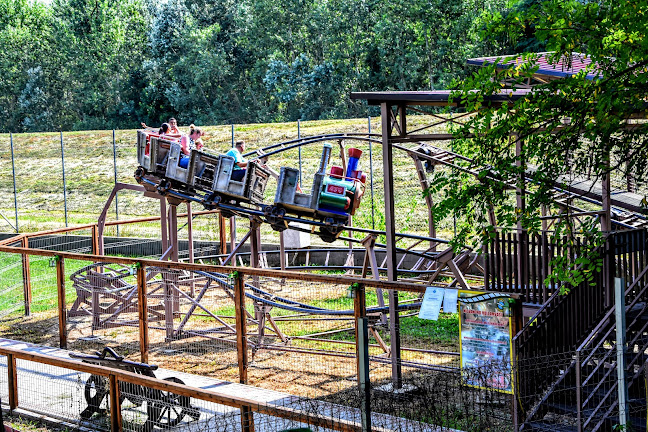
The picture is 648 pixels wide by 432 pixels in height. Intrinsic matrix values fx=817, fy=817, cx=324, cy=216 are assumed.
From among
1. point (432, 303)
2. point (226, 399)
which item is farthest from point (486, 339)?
point (226, 399)

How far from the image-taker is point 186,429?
8500 millimetres

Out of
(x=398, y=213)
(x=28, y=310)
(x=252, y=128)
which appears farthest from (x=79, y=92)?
(x=28, y=310)

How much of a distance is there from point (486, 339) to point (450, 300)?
521mm

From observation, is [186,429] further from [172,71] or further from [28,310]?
[172,71]

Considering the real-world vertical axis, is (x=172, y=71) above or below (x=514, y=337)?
above

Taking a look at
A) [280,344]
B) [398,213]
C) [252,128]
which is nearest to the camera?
[280,344]

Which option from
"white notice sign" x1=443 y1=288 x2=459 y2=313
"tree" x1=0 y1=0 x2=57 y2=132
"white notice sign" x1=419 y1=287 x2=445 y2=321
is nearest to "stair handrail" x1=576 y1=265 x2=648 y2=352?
"white notice sign" x1=443 y1=288 x2=459 y2=313

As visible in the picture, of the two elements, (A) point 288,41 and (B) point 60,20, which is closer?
(A) point 288,41

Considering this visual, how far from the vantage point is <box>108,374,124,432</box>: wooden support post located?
8.45 metres

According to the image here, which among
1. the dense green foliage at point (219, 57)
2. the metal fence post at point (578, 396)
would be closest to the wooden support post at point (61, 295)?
the metal fence post at point (578, 396)

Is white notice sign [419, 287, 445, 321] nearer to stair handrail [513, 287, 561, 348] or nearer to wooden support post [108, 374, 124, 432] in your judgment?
stair handrail [513, 287, 561, 348]

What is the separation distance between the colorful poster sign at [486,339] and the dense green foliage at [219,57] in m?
38.8

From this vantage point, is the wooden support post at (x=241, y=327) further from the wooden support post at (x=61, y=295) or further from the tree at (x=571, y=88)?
the wooden support post at (x=61, y=295)

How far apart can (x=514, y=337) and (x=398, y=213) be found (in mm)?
19653
